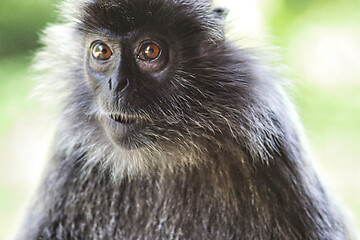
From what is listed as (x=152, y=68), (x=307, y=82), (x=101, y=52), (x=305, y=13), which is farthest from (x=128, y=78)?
(x=305, y=13)

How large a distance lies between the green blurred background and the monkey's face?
2.03 meters

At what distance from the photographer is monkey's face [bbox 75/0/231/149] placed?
99.8 inches

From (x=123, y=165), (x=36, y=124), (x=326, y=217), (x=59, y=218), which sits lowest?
(x=59, y=218)

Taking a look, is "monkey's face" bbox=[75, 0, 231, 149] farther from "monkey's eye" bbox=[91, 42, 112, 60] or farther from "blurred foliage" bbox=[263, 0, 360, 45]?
"blurred foliage" bbox=[263, 0, 360, 45]

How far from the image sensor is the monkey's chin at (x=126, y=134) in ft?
8.55

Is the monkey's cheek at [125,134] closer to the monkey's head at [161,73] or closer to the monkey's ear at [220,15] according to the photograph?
the monkey's head at [161,73]

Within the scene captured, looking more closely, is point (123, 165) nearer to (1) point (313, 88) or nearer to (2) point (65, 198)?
(2) point (65, 198)

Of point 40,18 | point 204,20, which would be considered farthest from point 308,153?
point 40,18

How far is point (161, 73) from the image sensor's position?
2.59 m

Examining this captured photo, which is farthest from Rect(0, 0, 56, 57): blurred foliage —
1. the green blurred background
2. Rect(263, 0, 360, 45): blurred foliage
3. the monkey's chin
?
Rect(263, 0, 360, 45): blurred foliage

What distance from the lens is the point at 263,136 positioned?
2.64 metres

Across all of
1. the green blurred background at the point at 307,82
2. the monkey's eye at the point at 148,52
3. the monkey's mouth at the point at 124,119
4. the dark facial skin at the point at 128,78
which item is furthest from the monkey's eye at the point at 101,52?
the green blurred background at the point at 307,82

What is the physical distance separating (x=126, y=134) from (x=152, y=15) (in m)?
0.62

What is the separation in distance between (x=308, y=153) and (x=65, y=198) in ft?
4.68
